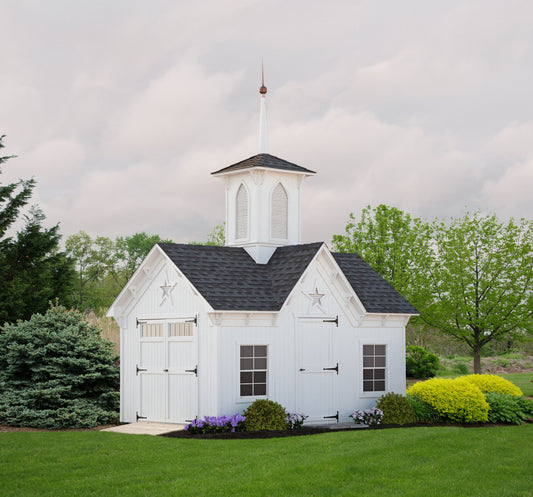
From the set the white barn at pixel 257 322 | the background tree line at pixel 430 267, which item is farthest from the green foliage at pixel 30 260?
the white barn at pixel 257 322

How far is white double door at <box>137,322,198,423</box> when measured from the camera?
16953 millimetres

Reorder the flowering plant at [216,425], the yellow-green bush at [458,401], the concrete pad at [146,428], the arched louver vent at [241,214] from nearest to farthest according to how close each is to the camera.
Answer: the flowering plant at [216,425]
the concrete pad at [146,428]
the yellow-green bush at [458,401]
the arched louver vent at [241,214]

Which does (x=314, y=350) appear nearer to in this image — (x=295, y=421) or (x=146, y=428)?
(x=295, y=421)

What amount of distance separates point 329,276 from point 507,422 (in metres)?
5.64

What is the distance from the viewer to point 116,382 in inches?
807

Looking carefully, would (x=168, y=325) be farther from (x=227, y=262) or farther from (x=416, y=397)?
(x=416, y=397)

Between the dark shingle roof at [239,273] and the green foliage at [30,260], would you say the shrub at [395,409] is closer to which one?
the dark shingle roof at [239,273]

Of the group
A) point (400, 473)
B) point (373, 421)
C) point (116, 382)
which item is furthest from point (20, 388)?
point (400, 473)

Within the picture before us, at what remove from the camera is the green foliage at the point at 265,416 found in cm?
1588

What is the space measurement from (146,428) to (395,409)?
5816mm

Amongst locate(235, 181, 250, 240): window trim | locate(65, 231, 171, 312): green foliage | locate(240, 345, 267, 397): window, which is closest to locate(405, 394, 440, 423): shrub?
locate(240, 345, 267, 397): window

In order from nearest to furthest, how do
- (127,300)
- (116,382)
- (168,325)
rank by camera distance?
(168,325) < (127,300) < (116,382)

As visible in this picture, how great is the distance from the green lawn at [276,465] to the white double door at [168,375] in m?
1.79

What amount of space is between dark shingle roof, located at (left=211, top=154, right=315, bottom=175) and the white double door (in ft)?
15.0
